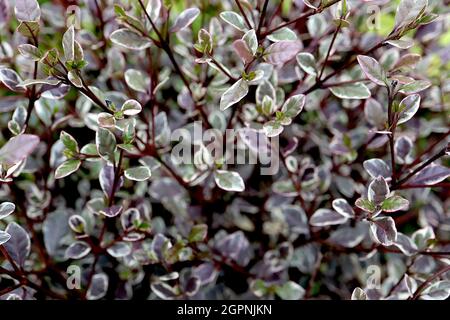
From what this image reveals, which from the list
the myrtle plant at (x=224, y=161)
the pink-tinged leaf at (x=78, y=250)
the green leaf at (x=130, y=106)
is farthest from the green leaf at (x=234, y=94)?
the pink-tinged leaf at (x=78, y=250)

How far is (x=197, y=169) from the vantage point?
3.03ft

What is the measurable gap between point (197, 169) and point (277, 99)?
19 centimetres

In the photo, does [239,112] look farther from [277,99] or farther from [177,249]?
[177,249]

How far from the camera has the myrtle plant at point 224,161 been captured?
764mm

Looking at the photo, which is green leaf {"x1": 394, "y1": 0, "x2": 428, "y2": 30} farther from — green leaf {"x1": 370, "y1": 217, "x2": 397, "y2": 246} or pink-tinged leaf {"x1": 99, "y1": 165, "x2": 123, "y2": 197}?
pink-tinged leaf {"x1": 99, "y1": 165, "x2": 123, "y2": 197}

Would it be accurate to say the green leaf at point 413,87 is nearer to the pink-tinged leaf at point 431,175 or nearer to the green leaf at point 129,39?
the pink-tinged leaf at point 431,175

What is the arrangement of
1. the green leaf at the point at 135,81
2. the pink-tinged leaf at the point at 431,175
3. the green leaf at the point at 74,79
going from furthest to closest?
the green leaf at the point at 135,81 < the pink-tinged leaf at the point at 431,175 < the green leaf at the point at 74,79

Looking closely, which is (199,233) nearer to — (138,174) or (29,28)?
(138,174)

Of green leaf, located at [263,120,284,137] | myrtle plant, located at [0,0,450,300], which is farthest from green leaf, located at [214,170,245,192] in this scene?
green leaf, located at [263,120,284,137]

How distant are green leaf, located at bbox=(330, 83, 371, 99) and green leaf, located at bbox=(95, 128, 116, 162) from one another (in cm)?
35

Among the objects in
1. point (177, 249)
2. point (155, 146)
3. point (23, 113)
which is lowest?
point (177, 249)

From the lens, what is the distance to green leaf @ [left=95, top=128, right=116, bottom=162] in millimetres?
762

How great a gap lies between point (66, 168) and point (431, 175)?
55 cm

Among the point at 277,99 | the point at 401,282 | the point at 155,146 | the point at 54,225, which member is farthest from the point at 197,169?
the point at 401,282
